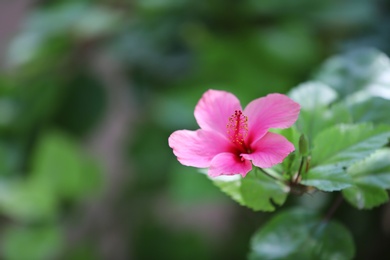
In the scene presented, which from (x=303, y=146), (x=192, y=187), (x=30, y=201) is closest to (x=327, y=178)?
(x=303, y=146)

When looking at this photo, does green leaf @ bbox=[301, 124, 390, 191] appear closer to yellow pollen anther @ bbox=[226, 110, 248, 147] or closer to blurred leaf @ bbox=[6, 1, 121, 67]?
yellow pollen anther @ bbox=[226, 110, 248, 147]

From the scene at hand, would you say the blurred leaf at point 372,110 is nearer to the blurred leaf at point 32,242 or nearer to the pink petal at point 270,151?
the pink petal at point 270,151

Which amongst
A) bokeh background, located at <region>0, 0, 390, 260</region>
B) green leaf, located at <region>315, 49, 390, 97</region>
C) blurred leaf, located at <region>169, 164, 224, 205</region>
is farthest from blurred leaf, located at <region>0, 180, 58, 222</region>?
green leaf, located at <region>315, 49, 390, 97</region>

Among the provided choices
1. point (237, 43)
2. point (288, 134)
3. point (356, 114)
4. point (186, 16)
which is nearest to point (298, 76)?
point (237, 43)

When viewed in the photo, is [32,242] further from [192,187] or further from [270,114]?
[270,114]

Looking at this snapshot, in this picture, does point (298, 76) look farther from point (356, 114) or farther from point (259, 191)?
point (259, 191)

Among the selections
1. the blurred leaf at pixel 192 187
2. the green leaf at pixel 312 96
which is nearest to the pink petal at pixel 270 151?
the green leaf at pixel 312 96
